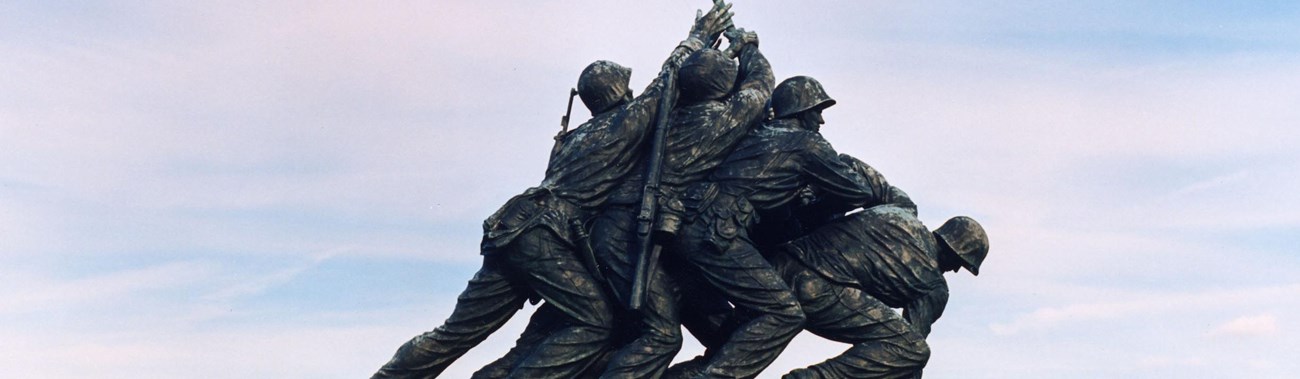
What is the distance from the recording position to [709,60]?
14516mm

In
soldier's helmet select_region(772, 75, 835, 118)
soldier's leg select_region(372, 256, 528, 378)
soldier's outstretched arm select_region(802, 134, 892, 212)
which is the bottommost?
soldier's leg select_region(372, 256, 528, 378)

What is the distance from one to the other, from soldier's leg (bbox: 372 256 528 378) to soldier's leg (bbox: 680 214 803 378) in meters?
1.22

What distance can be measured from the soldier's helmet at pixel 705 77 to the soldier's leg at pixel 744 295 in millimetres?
976

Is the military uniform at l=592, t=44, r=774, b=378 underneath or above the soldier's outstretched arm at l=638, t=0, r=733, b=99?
underneath

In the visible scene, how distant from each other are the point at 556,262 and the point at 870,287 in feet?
6.67

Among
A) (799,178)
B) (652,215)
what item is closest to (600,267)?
(652,215)

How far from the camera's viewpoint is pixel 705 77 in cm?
1445

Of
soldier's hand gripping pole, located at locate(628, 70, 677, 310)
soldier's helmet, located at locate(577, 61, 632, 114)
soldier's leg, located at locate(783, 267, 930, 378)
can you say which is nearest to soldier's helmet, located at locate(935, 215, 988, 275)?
soldier's leg, located at locate(783, 267, 930, 378)

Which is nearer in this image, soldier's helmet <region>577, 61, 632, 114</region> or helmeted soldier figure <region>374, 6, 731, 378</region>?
helmeted soldier figure <region>374, 6, 731, 378</region>

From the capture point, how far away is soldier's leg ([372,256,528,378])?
14133mm

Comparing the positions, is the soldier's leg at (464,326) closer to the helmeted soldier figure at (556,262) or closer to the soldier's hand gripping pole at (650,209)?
the helmeted soldier figure at (556,262)

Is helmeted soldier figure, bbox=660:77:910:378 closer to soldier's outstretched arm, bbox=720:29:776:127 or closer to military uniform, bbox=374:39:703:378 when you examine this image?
soldier's outstretched arm, bbox=720:29:776:127

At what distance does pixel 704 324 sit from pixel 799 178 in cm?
114

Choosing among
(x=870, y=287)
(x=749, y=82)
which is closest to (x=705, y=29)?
(x=749, y=82)
